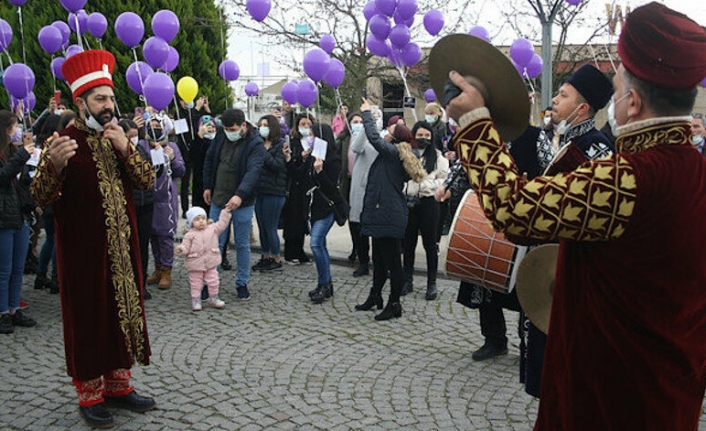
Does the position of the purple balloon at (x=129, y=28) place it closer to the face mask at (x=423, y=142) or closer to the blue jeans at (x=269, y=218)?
the blue jeans at (x=269, y=218)

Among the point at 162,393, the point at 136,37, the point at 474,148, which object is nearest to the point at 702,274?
the point at 474,148

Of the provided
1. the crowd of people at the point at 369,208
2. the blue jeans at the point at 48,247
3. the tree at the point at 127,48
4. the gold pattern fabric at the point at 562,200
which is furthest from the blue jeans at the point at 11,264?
the tree at the point at 127,48

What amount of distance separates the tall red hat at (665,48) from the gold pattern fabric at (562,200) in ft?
0.93

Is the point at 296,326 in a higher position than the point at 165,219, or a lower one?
lower

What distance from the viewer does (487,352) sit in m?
5.73

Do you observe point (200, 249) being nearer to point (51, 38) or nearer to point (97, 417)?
point (97, 417)

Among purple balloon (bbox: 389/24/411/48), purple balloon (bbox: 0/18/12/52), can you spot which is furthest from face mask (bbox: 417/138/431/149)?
purple balloon (bbox: 0/18/12/52)

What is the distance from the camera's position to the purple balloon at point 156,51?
981 cm

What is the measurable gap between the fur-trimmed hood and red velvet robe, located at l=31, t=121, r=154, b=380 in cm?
323

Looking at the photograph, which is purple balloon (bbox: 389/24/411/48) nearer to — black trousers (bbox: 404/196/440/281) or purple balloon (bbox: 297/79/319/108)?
purple balloon (bbox: 297/79/319/108)

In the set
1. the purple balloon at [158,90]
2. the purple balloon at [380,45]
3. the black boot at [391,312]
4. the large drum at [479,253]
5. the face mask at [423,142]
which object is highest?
the purple balloon at [380,45]

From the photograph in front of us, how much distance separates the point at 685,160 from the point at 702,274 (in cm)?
35

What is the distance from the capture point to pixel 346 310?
289 inches

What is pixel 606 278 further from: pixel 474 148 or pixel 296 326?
pixel 296 326
